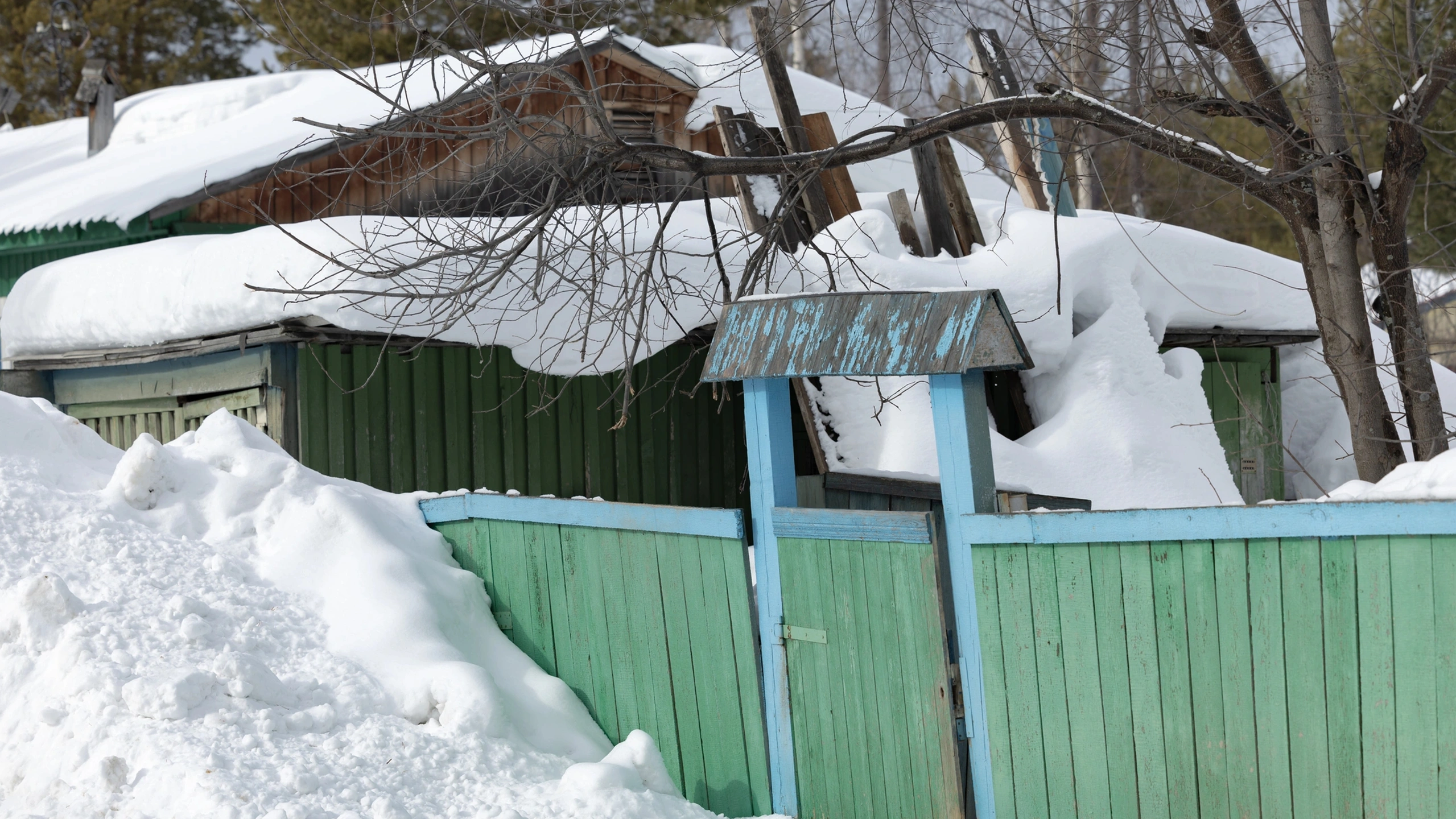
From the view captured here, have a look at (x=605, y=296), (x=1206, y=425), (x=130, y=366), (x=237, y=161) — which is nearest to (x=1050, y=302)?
(x=1206, y=425)

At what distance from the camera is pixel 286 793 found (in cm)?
385

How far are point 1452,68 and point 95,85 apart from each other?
15332mm

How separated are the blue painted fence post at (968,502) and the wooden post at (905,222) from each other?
206 inches

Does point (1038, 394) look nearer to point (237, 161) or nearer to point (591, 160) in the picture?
point (591, 160)

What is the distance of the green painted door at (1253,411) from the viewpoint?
1054cm

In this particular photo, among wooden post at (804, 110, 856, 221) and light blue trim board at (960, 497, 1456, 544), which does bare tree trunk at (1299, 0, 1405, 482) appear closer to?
light blue trim board at (960, 497, 1456, 544)

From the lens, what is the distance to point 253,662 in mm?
4383

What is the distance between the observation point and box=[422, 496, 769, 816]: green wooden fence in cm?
454

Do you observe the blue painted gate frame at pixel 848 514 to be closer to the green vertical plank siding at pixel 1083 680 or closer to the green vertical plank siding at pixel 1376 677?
the green vertical plank siding at pixel 1083 680

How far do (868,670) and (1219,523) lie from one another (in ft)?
4.26

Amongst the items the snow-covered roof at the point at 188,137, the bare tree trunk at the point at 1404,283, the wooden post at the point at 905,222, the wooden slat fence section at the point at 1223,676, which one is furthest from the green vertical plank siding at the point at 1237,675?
the snow-covered roof at the point at 188,137

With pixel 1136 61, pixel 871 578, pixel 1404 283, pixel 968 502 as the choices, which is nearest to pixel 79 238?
pixel 1136 61

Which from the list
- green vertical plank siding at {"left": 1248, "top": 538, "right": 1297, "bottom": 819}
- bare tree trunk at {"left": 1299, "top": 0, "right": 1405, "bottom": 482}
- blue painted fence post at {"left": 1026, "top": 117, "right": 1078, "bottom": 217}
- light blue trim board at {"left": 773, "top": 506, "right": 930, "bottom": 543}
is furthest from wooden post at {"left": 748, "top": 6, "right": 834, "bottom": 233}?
green vertical plank siding at {"left": 1248, "top": 538, "right": 1297, "bottom": 819}

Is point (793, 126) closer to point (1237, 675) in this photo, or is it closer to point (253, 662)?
point (253, 662)
